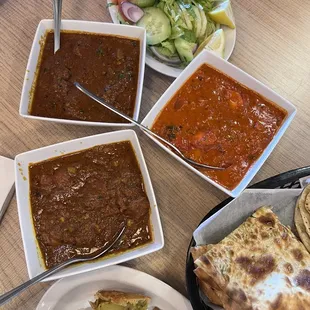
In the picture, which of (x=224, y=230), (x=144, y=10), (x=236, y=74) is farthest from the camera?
(x=144, y=10)

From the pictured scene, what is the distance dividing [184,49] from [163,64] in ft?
0.54

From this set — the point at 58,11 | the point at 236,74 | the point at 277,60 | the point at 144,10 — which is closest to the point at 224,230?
the point at 236,74

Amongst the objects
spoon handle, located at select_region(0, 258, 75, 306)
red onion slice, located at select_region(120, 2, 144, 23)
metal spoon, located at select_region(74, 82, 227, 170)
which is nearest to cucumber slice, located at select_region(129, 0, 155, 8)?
red onion slice, located at select_region(120, 2, 144, 23)

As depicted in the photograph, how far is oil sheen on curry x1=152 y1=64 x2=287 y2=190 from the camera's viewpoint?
2375 millimetres

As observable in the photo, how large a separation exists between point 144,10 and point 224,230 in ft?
4.81

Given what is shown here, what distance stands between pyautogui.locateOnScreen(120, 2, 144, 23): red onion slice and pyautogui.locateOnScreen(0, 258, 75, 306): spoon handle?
1.52 meters

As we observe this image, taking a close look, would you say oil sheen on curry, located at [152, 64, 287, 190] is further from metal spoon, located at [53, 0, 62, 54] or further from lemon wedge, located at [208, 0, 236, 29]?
metal spoon, located at [53, 0, 62, 54]

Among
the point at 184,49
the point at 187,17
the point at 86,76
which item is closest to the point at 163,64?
the point at 184,49

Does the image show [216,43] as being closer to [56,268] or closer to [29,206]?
[29,206]

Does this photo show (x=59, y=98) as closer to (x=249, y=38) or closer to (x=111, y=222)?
(x=111, y=222)

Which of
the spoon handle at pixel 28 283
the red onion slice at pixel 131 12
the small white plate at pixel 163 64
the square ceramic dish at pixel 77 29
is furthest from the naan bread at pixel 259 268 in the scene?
the red onion slice at pixel 131 12

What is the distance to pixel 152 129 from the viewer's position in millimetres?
2426

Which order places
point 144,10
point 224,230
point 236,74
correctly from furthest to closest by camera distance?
A: point 144,10
point 236,74
point 224,230

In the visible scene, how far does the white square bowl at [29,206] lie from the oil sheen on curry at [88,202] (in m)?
0.03
